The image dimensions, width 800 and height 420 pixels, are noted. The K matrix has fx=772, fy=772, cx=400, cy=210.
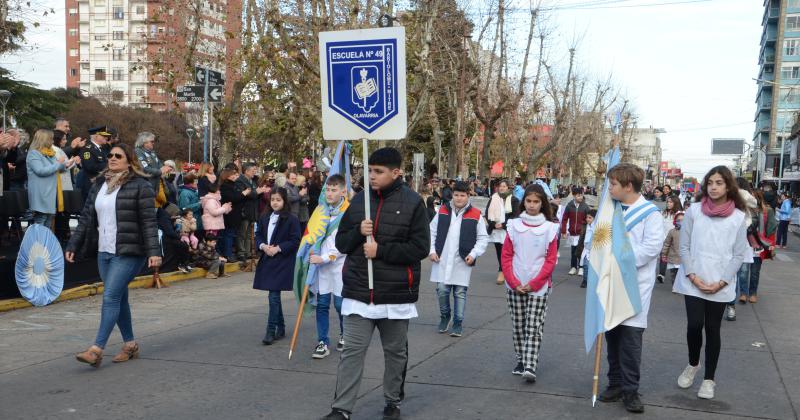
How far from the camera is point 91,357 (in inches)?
251

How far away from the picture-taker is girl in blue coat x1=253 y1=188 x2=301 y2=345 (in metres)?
7.59

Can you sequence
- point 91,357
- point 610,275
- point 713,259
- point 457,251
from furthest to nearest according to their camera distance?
point 457,251, point 91,357, point 713,259, point 610,275

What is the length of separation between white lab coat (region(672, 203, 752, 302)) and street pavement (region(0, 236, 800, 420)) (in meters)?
0.85

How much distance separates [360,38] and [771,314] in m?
7.75

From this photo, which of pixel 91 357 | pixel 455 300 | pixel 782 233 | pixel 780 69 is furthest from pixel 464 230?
pixel 780 69

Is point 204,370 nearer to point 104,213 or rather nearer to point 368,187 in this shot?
point 104,213

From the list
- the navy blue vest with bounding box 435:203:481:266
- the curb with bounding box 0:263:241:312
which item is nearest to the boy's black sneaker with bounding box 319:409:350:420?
the navy blue vest with bounding box 435:203:481:266

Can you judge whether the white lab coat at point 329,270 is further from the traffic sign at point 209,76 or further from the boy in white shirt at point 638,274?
the traffic sign at point 209,76

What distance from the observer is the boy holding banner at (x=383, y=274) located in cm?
491

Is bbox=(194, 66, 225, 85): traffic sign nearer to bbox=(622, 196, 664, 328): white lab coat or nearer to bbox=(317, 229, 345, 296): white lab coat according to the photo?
bbox=(317, 229, 345, 296): white lab coat

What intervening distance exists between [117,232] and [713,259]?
4809mm

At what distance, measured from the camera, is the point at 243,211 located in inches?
550

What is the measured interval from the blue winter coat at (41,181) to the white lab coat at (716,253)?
8371 millimetres

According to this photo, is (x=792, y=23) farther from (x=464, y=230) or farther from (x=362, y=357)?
(x=362, y=357)
